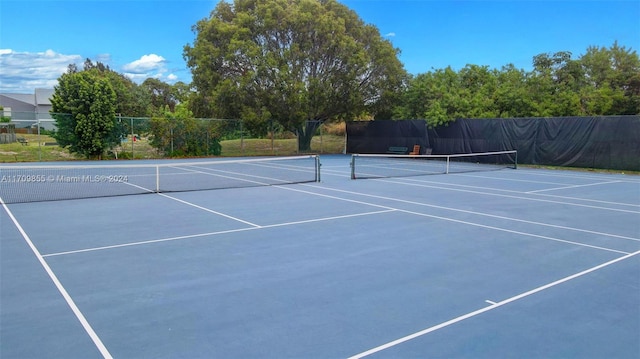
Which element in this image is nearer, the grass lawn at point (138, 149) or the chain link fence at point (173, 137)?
the grass lawn at point (138, 149)

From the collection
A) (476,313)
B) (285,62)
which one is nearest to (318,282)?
(476,313)

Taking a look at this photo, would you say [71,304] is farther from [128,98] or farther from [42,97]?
[42,97]

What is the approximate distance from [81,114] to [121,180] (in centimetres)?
1030

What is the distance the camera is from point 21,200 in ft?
34.0

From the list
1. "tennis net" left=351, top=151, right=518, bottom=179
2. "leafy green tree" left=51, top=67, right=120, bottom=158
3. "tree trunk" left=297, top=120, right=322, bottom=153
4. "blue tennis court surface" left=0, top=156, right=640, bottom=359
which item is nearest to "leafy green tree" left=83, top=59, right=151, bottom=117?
"leafy green tree" left=51, top=67, right=120, bottom=158

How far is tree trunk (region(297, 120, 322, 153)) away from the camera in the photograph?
30161 mm

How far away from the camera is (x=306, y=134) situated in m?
30.3

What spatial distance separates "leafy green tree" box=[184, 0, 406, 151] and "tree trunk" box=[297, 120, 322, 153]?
1.16 feet

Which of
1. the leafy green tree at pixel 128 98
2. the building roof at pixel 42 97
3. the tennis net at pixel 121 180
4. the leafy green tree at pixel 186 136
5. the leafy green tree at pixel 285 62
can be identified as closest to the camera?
the tennis net at pixel 121 180

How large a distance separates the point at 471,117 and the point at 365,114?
8059mm

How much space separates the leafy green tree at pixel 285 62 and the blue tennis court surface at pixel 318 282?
1829 cm

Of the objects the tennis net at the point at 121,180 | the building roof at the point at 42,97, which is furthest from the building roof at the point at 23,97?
the tennis net at the point at 121,180

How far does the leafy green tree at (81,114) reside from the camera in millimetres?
22609

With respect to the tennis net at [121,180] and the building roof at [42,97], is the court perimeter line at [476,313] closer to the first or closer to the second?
the tennis net at [121,180]
